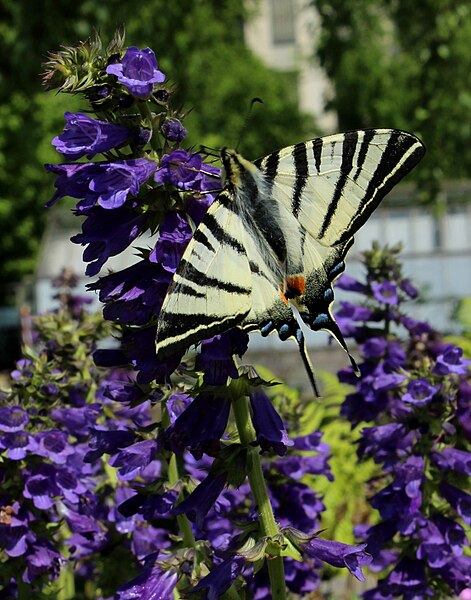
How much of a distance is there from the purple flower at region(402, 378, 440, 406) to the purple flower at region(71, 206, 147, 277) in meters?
1.19

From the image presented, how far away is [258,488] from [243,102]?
25.7 meters

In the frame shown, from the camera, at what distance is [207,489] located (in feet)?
6.56

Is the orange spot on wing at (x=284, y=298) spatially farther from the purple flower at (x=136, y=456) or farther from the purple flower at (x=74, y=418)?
the purple flower at (x=74, y=418)

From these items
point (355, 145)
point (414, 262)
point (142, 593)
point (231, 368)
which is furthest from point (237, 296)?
point (414, 262)

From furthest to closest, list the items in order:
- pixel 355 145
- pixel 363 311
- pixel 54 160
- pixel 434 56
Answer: pixel 54 160, pixel 434 56, pixel 363 311, pixel 355 145

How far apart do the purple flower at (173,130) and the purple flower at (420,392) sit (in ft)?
4.10

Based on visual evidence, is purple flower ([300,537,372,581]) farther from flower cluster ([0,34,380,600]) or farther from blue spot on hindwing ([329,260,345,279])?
blue spot on hindwing ([329,260,345,279])

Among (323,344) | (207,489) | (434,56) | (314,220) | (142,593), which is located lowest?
(323,344)

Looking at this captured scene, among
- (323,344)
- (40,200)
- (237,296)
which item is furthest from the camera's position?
(40,200)

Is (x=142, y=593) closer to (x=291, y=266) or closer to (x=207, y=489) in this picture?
(x=207, y=489)

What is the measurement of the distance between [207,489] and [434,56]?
8.11m

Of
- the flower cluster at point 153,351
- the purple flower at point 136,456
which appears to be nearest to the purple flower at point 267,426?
the flower cluster at point 153,351

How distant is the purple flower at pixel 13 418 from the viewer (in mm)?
2551

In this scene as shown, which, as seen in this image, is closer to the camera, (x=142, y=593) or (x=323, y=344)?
(x=142, y=593)
